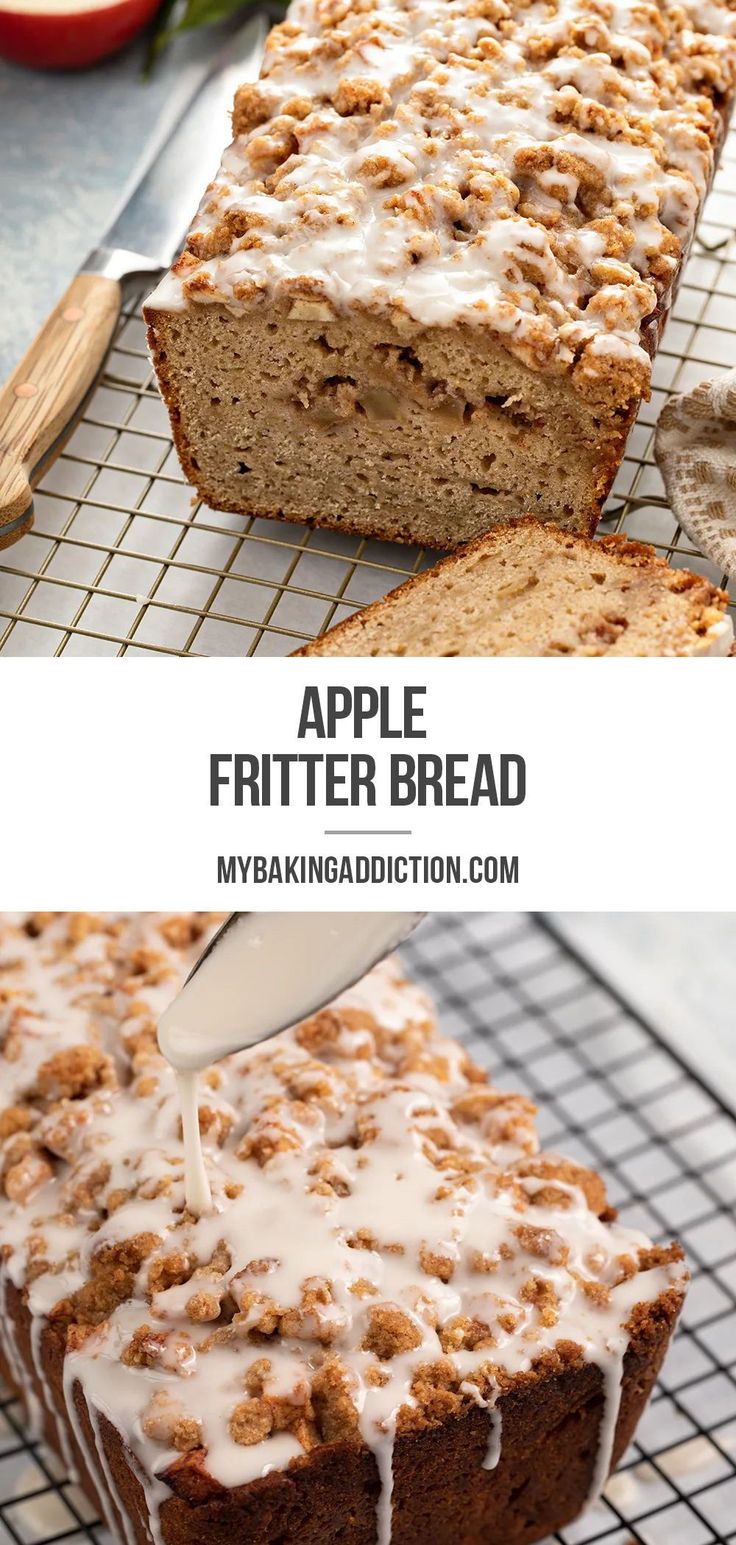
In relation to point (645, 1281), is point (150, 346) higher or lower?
higher

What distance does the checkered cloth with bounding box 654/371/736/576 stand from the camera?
3.70 ft

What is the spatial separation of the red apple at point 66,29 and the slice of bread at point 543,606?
0.94 meters

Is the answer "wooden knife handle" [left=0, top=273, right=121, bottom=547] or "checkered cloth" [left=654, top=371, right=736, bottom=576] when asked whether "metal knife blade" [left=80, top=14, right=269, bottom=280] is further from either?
"checkered cloth" [left=654, top=371, right=736, bottom=576]

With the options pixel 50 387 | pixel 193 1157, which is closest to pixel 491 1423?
pixel 193 1157

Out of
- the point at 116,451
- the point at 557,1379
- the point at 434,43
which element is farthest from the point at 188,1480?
the point at 434,43

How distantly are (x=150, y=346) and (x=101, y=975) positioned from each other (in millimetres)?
861

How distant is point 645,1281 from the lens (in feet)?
4.94

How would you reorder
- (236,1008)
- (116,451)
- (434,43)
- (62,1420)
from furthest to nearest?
(62,1420)
(116,451)
(434,43)
(236,1008)

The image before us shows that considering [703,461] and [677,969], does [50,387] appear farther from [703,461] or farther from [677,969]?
→ [677,969]

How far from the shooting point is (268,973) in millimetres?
1048

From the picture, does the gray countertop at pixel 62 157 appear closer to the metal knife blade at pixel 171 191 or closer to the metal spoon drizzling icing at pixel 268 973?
the metal knife blade at pixel 171 191

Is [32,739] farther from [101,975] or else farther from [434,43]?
[101,975]

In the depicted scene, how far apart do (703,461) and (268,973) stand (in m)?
0.51

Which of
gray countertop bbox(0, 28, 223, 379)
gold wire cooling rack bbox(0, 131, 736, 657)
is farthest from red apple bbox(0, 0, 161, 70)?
gold wire cooling rack bbox(0, 131, 736, 657)
